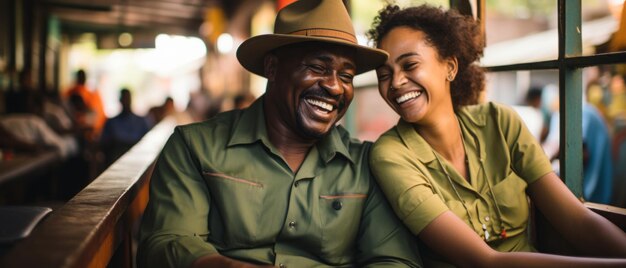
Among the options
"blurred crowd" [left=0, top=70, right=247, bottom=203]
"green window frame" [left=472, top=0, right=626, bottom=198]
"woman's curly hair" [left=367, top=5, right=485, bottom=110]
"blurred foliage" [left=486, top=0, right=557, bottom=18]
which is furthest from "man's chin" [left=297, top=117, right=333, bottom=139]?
"blurred foliage" [left=486, top=0, right=557, bottom=18]

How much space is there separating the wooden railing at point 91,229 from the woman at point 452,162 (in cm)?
97

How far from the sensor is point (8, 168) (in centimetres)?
450

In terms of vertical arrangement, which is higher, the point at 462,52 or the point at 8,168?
the point at 462,52

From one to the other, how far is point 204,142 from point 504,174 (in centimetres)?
118

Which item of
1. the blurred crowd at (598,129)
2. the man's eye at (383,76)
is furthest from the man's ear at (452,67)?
the blurred crowd at (598,129)

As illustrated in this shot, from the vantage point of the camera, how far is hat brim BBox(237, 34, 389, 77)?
2145 millimetres

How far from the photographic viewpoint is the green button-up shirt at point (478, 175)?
6.74ft

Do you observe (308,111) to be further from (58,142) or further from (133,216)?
(58,142)

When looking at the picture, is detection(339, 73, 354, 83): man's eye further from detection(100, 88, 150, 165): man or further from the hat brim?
detection(100, 88, 150, 165): man

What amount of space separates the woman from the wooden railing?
3.18 feet

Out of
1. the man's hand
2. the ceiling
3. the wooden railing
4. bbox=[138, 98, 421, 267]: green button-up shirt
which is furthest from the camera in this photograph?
the ceiling

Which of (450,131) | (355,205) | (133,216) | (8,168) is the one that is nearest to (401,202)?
(355,205)

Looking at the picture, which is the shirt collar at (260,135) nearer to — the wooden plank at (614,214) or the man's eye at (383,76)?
the man's eye at (383,76)

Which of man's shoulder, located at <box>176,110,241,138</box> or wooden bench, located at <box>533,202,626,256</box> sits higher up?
man's shoulder, located at <box>176,110,241,138</box>
